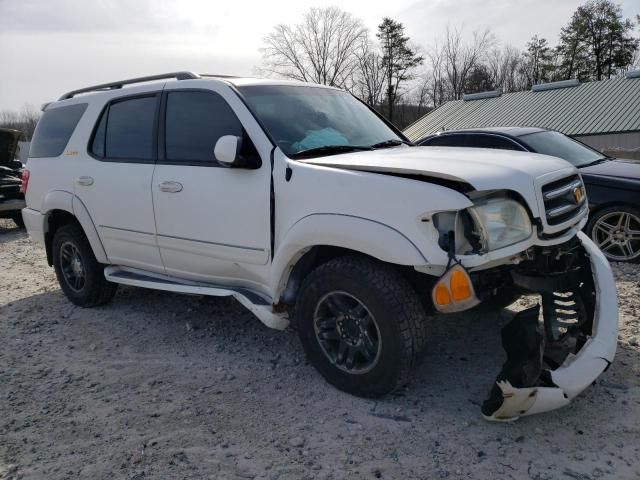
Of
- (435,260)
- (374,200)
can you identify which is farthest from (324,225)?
(435,260)

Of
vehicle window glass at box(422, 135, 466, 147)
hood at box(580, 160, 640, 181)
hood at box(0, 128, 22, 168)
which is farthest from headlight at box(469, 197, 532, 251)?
hood at box(0, 128, 22, 168)

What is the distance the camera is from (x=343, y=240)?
120 inches

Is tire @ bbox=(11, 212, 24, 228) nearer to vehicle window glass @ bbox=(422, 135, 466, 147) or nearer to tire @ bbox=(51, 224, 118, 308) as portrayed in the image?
tire @ bbox=(51, 224, 118, 308)

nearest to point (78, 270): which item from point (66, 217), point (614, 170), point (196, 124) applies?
point (66, 217)

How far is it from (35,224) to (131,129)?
173cm

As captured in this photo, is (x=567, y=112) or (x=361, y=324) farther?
(x=567, y=112)

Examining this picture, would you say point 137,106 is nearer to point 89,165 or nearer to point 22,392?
point 89,165

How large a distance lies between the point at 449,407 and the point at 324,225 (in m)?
1.32

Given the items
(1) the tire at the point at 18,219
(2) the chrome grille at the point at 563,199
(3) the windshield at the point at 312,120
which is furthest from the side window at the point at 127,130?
(1) the tire at the point at 18,219

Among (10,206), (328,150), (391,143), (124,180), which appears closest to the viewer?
(328,150)

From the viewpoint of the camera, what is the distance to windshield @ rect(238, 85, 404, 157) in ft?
11.9

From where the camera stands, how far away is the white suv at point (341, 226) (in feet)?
9.30

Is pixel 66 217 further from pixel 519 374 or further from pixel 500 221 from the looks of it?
pixel 519 374

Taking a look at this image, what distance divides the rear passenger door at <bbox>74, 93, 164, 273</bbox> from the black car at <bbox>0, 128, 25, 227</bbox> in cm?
655
